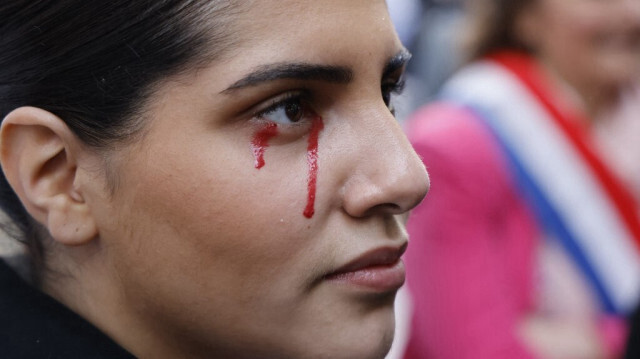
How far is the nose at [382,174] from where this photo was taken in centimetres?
180

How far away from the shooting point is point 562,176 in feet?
11.1

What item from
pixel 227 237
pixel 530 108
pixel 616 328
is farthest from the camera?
pixel 530 108

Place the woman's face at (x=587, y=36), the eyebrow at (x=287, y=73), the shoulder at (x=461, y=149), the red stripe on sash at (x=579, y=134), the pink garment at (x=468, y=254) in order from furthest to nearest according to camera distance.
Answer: the woman's face at (x=587, y=36)
the red stripe on sash at (x=579, y=134)
the shoulder at (x=461, y=149)
the pink garment at (x=468, y=254)
the eyebrow at (x=287, y=73)

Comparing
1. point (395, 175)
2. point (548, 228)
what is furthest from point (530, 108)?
point (395, 175)

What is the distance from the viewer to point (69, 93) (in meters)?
1.86

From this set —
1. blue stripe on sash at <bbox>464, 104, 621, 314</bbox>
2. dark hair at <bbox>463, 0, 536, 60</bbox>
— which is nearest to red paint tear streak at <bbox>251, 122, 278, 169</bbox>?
blue stripe on sash at <bbox>464, 104, 621, 314</bbox>

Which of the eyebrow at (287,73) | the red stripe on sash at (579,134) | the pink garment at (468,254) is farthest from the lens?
the red stripe on sash at (579,134)

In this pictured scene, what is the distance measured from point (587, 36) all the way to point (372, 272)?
2.15 meters

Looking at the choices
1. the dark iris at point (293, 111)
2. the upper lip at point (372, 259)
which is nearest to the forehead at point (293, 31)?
the dark iris at point (293, 111)

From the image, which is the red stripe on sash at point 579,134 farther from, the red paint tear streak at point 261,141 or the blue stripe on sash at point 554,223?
the red paint tear streak at point 261,141

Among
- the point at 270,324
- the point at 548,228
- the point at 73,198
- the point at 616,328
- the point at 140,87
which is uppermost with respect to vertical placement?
the point at 140,87

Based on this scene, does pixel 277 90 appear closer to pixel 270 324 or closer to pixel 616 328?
pixel 270 324

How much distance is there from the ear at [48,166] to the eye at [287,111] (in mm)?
380

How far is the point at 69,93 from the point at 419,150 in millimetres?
1592
